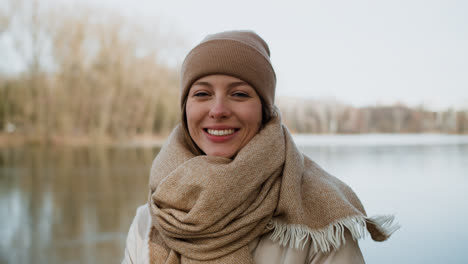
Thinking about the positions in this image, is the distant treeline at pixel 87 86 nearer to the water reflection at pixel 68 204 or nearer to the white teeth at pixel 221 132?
the water reflection at pixel 68 204

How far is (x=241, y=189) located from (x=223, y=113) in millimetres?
234

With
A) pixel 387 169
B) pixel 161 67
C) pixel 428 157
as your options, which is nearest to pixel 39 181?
pixel 161 67

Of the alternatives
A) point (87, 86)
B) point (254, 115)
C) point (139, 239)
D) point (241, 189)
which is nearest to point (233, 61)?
point (254, 115)

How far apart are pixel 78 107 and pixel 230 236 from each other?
1369 centimetres

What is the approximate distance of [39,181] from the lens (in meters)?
8.49

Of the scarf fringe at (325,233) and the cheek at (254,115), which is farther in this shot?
the cheek at (254,115)

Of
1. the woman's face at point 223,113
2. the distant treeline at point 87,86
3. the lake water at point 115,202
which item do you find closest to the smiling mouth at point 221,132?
the woman's face at point 223,113

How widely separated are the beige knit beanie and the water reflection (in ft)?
12.5

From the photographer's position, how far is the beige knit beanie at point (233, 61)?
108 cm

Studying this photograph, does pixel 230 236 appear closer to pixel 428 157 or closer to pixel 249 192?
pixel 249 192

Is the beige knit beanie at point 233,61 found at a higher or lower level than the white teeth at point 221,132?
higher

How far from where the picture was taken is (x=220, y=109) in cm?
108

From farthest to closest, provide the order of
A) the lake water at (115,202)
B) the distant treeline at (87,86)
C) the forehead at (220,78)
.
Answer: the distant treeline at (87,86) → the lake water at (115,202) → the forehead at (220,78)

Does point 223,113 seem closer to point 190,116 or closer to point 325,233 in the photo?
point 190,116
